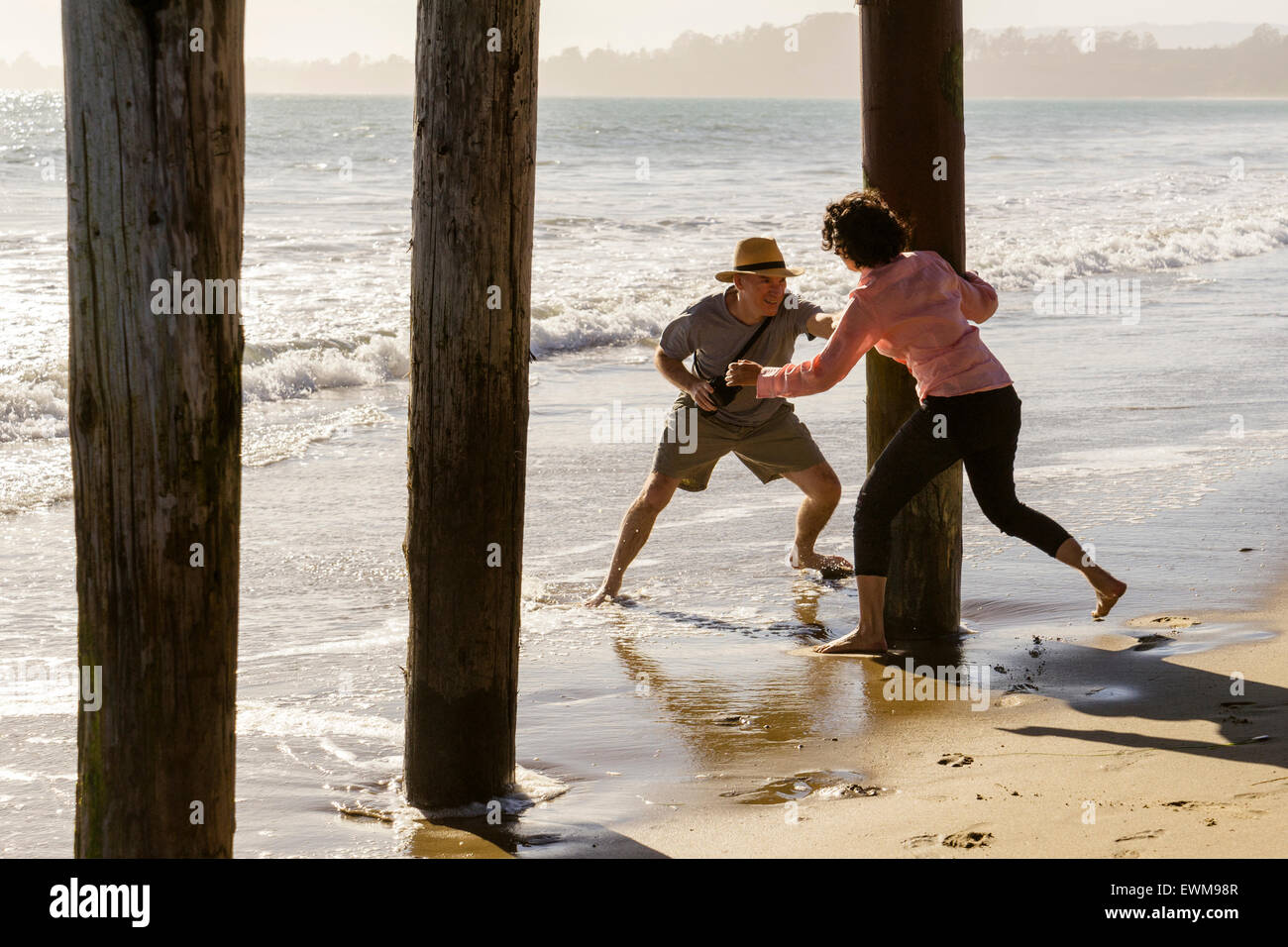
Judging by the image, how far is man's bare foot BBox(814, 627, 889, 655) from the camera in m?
5.59

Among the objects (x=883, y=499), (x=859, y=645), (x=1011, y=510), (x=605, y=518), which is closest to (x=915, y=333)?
(x=883, y=499)

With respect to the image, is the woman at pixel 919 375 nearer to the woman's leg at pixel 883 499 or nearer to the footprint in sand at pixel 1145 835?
the woman's leg at pixel 883 499

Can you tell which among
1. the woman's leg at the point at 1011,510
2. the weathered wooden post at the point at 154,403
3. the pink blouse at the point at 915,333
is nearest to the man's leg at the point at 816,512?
the woman's leg at the point at 1011,510

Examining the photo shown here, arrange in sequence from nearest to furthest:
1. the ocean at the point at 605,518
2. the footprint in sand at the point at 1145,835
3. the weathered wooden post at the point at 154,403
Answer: the weathered wooden post at the point at 154,403
the footprint in sand at the point at 1145,835
the ocean at the point at 605,518

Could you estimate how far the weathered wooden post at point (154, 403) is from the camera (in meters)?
2.92

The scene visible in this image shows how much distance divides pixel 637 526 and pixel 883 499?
5.49ft

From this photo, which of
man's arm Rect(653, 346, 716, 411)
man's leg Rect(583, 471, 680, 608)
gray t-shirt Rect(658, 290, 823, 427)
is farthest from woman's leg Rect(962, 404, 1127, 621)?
man's leg Rect(583, 471, 680, 608)

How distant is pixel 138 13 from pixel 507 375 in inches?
58.7

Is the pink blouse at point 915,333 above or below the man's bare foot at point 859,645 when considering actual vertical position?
above

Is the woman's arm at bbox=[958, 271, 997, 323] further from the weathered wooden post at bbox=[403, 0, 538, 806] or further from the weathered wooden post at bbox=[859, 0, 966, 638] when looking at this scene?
the weathered wooden post at bbox=[403, 0, 538, 806]

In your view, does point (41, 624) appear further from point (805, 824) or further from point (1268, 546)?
point (1268, 546)

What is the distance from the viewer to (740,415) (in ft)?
22.5

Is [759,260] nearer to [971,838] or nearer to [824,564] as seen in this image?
[824,564]

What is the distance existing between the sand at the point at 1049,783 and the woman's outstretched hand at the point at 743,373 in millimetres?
1189
